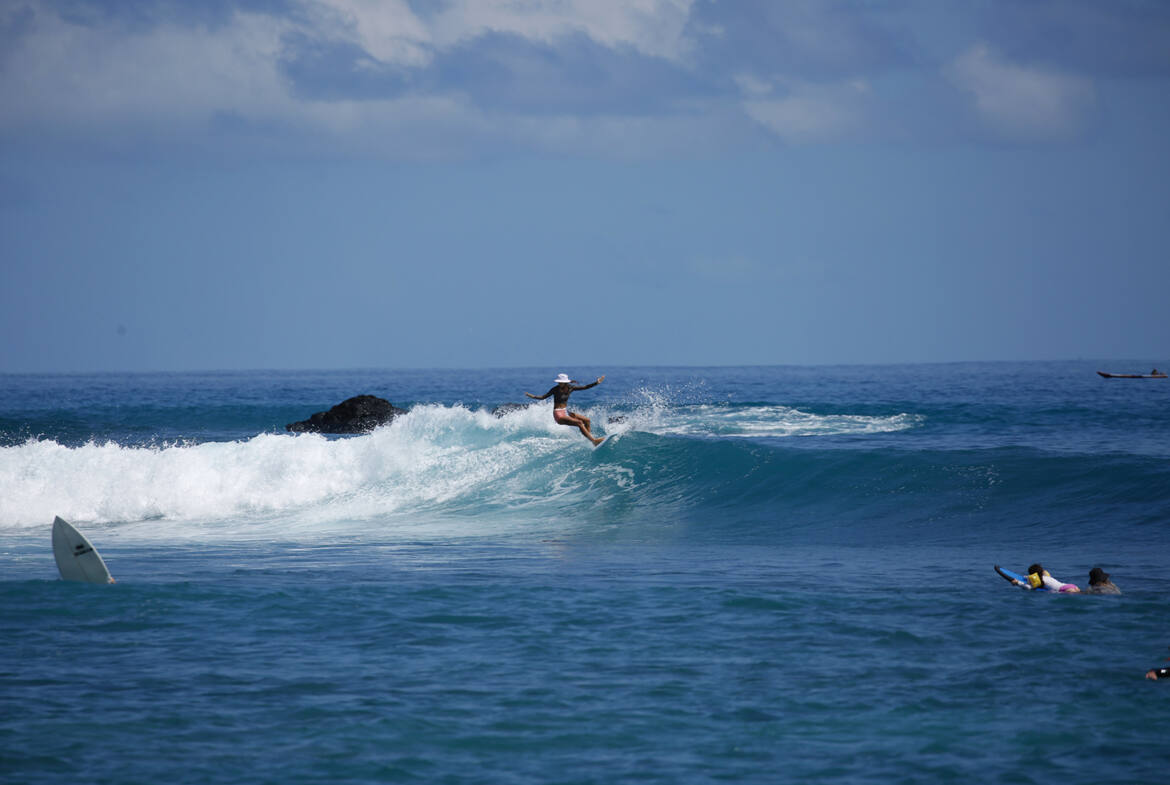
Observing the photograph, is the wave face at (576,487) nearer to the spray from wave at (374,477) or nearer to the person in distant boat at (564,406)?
the spray from wave at (374,477)

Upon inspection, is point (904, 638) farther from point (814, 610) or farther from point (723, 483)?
point (723, 483)

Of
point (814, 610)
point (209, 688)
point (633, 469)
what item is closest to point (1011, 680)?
point (814, 610)

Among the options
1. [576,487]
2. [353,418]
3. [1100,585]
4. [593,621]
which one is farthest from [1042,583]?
[353,418]

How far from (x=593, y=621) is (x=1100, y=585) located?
556 cm

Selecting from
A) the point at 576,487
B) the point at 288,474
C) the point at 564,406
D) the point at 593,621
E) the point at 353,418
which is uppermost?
the point at 564,406

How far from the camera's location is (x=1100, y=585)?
11.2 meters

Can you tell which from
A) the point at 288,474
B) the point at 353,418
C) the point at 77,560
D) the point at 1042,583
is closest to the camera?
the point at 1042,583

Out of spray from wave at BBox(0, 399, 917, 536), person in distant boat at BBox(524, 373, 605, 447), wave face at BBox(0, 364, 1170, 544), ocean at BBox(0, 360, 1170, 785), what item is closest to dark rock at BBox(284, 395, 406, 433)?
spray from wave at BBox(0, 399, 917, 536)

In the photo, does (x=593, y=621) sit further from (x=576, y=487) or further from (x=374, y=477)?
(x=374, y=477)

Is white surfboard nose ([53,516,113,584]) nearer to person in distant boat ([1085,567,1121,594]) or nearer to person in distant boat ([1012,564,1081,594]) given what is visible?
person in distant boat ([1012,564,1081,594])

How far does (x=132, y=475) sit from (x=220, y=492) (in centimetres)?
207

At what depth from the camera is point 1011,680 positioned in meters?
8.31

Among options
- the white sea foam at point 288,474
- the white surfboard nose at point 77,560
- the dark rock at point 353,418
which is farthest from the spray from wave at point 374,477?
the dark rock at point 353,418

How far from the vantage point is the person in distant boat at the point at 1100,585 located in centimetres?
1120
